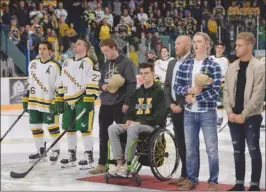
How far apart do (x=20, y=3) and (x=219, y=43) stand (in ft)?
11.3

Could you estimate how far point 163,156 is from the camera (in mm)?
4246

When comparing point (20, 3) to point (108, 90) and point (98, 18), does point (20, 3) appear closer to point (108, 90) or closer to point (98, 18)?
point (98, 18)

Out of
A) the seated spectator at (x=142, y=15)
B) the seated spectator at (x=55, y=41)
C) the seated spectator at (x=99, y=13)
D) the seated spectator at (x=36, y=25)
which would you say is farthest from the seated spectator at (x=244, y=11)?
the seated spectator at (x=36, y=25)

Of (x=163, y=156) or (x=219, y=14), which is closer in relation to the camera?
(x=163, y=156)

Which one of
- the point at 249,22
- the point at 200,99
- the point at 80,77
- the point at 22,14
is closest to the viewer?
the point at 200,99

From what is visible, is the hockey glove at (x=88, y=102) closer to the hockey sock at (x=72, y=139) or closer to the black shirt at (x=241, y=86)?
the hockey sock at (x=72, y=139)

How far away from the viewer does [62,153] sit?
18.5 ft

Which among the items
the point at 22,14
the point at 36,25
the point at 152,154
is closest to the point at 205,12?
the point at 152,154

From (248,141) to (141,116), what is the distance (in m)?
0.85

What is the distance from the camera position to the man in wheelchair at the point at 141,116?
13.4 feet

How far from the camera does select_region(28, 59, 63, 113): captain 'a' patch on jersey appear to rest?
4.54 m

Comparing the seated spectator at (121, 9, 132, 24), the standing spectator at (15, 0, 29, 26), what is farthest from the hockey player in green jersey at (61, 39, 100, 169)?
the standing spectator at (15, 0, 29, 26)

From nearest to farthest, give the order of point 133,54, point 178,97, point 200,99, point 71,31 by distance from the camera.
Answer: point 200,99
point 178,97
point 133,54
point 71,31

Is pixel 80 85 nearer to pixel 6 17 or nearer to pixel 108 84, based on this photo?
pixel 108 84
